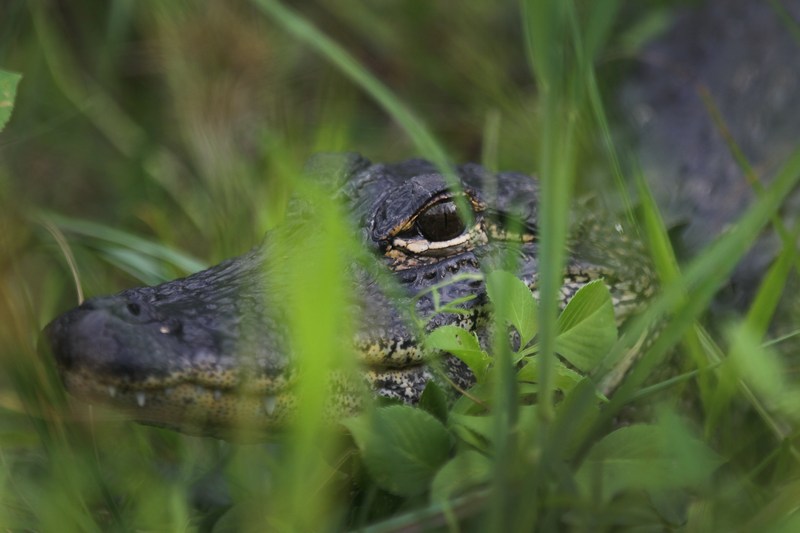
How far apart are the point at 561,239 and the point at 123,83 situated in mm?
3613

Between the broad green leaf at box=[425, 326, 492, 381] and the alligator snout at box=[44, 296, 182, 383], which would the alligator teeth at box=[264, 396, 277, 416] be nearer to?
the alligator snout at box=[44, 296, 182, 383]

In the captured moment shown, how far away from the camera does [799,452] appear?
1.95 meters

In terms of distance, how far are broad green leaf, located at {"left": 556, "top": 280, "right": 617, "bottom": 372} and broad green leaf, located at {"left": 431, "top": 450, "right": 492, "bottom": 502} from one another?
1.11 feet

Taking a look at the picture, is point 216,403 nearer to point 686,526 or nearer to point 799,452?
point 686,526

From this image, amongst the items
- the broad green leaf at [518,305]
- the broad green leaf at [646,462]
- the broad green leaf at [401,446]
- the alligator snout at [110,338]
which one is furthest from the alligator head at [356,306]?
the broad green leaf at [646,462]

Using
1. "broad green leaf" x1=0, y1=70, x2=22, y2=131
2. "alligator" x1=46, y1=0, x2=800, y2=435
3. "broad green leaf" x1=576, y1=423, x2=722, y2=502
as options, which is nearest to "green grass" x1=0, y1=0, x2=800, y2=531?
"broad green leaf" x1=576, y1=423, x2=722, y2=502

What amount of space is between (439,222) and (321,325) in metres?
1.13

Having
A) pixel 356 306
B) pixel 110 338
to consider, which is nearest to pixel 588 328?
Result: pixel 356 306

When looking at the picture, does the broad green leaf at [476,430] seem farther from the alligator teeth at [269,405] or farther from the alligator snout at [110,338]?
the alligator snout at [110,338]

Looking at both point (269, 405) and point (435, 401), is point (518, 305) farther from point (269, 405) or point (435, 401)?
point (269, 405)

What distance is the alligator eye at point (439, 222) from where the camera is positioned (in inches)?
99.0

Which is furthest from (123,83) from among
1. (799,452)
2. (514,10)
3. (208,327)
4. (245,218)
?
(799,452)

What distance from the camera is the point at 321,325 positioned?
4.75 feet

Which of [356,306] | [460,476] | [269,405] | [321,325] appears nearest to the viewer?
[321,325]
